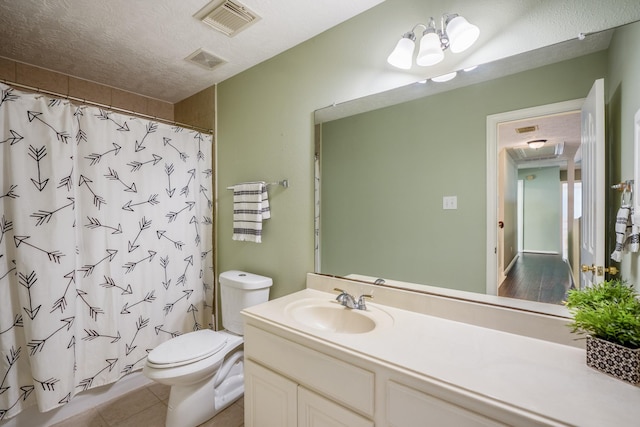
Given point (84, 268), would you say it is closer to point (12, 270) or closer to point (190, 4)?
point (12, 270)

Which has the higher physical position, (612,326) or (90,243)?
(90,243)

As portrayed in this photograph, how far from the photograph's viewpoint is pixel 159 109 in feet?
8.88

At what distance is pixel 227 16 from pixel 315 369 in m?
1.76

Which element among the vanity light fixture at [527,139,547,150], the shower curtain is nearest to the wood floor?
the vanity light fixture at [527,139,547,150]

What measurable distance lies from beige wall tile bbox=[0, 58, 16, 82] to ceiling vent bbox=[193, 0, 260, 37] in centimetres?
154

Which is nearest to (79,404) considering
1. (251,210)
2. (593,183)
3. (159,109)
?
(251,210)

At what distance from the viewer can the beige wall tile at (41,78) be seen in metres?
1.99

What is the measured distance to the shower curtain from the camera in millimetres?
1465

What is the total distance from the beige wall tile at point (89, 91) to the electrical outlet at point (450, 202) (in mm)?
2721

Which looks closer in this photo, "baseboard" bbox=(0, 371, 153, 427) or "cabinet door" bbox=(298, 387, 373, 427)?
"cabinet door" bbox=(298, 387, 373, 427)

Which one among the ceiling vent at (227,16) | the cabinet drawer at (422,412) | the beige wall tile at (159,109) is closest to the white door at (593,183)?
the cabinet drawer at (422,412)

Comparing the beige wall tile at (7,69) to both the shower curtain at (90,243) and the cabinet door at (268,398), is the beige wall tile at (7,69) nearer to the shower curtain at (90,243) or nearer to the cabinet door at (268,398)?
the shower curtain at (90,243)

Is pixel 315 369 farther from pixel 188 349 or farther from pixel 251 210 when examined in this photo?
pixel 251 210

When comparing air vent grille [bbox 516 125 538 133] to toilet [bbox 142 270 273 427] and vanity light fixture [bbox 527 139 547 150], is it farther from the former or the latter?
toilet [bbox 142 270 273 427]
